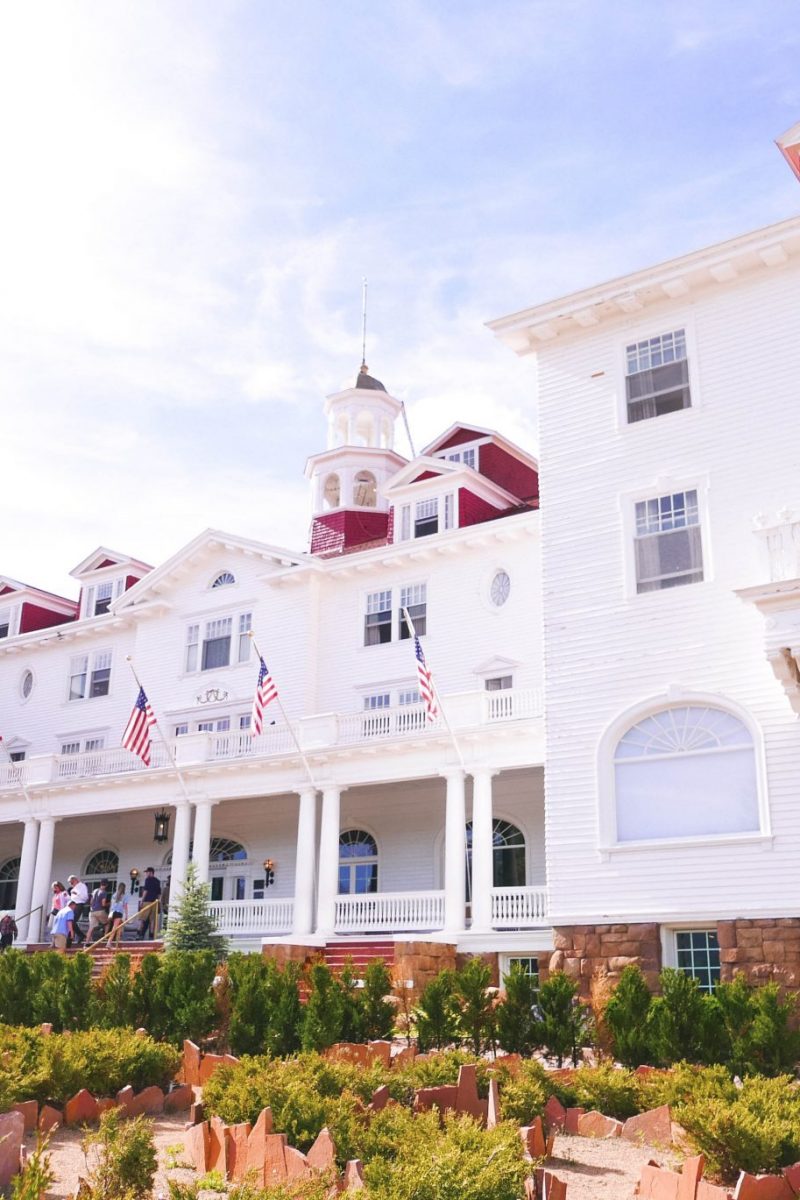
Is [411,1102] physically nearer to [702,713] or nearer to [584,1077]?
[584,1077]

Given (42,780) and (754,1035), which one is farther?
(42,780)

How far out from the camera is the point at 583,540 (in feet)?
72.0

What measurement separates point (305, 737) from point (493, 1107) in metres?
18.0

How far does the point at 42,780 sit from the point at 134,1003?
17253mm

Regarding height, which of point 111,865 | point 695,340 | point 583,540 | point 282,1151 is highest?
point 695,340

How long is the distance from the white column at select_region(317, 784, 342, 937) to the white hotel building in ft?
0.21

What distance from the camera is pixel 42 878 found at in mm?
32844

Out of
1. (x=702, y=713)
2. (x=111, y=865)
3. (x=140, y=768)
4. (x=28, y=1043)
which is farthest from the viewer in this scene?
(x=111, y=865)

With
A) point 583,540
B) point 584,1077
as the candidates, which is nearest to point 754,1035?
point 584,1077

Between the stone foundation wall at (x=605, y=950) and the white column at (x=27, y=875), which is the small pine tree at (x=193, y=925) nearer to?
the stone foundation wall at (x=605, y=950)

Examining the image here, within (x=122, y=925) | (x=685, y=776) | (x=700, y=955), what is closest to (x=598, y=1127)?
(x=700, y=955)

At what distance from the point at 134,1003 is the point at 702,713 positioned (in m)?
10.1

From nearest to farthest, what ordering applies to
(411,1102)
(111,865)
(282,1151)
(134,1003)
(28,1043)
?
(282,1151) → (411,1102) → (28,1043) → (134,1003) → (111,865)

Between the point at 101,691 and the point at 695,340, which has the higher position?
the point at 695,340
